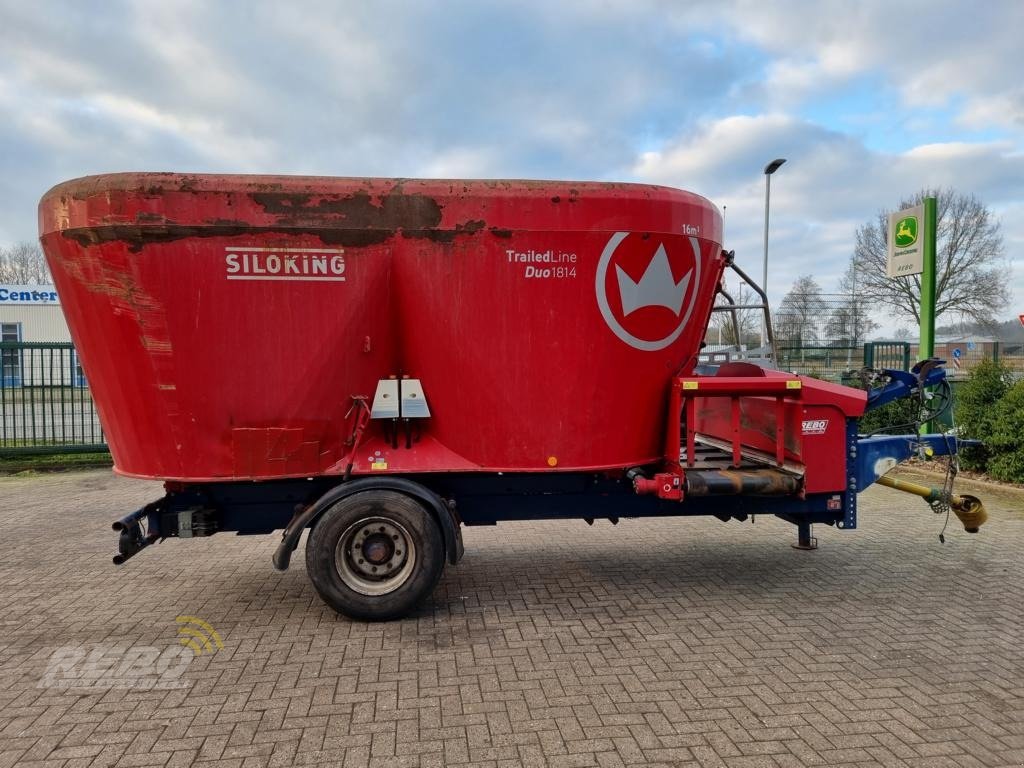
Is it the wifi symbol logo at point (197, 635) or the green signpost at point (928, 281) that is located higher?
the green signpost at point (928, 281)

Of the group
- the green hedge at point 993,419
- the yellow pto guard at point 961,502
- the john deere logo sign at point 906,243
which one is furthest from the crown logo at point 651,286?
the john deere logo sign at point 906,243

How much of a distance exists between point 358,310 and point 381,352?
31cm

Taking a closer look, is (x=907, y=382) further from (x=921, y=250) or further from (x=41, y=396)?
(x=41, y=396)

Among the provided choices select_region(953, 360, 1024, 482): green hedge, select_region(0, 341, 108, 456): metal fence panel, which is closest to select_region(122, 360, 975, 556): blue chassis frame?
select_region(953, 360, 1024, 482): green hedge

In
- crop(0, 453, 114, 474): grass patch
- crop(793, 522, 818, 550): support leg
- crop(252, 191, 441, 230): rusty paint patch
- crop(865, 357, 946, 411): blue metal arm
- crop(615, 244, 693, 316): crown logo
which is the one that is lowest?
crop(793, 522, 818, 550): support leg

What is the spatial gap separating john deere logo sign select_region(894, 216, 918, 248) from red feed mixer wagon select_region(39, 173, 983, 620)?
7.54 meters

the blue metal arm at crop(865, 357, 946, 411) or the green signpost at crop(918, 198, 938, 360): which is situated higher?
the green signpost at crop(918, 198, 938, 360)

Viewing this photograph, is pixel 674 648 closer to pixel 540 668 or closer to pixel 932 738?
pixel 540 668

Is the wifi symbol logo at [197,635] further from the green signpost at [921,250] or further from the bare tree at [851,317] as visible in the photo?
the bare tree at [851,317]

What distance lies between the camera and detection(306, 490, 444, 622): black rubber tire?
13.7ft

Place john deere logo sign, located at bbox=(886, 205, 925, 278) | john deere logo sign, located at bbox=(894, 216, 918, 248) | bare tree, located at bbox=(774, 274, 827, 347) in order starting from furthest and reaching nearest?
bare tree, located at bbox=(774, 274, 827, 347) → john deere logo sign, located at bbox=(894, 216, 918, 248) → john deere logo sign, located at bbox=(886, 205, 925, 278)

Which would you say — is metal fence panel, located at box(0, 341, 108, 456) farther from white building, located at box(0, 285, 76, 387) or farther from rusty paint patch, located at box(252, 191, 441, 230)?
rusty paint patch, located at box(252, 191, 441, 230)

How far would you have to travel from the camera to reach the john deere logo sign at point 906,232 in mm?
10508

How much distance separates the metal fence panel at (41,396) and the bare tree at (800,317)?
544 inches
